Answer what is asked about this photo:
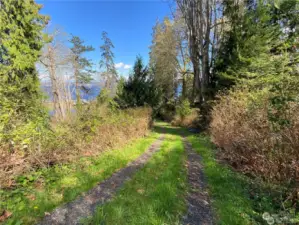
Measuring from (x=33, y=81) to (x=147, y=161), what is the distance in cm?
504

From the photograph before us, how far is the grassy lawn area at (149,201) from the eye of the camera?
2.72 m

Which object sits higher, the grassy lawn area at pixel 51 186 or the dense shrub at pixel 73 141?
the dense shrub at pixel 73 141

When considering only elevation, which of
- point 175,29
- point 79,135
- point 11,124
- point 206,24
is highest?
point 175,29

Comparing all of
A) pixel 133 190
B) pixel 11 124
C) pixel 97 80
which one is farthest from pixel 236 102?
pixel 97 80

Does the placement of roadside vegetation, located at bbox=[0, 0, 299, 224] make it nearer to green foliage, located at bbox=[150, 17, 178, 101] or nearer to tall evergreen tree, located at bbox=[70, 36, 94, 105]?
green foliage, located at bbox=[150, 17, 178, 101]

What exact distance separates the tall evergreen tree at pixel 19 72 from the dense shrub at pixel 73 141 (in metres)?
0.40

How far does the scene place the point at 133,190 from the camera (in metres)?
3.70

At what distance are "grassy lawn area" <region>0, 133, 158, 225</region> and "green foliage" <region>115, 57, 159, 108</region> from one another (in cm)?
774

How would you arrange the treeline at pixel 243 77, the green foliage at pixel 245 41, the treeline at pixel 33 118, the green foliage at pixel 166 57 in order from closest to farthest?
the treeline at pixel 243 77
the treeline at pixel 33 118
the green foliage at pixel 245 41
the green foliage at pixel 166 57

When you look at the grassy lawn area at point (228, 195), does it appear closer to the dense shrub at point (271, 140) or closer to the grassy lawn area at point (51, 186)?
the dense shrub at point (271, 140)

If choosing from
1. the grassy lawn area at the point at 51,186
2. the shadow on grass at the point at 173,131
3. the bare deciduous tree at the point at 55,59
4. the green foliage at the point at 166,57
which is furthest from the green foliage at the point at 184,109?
the grassy lawn area at the point at 51,186

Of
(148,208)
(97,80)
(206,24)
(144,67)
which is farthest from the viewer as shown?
(97,80)

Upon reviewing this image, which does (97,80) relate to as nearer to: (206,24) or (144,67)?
(144,67)

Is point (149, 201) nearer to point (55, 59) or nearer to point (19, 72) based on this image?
point (19, 72)
